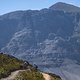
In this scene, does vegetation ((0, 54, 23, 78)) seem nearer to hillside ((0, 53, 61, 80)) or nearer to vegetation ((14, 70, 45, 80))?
hillside ((0, 53, 61, 80))

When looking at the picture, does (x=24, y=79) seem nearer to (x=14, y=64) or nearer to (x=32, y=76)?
(x=32, y=76)

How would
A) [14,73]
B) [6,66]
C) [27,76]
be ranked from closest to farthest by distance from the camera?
[27,76]
[14,73]
[6,66]

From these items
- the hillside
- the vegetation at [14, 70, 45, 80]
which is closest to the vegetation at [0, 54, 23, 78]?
the hillside

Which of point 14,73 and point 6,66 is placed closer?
point 14,73

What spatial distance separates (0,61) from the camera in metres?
50.4

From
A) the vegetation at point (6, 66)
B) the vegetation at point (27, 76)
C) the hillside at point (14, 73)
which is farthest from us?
the vegetation at point (6, 66)

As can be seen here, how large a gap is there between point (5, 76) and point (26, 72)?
3733mm

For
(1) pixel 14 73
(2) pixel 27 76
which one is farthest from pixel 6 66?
(2) pixel 27 76

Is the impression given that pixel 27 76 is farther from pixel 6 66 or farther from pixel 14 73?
pixel 6 66

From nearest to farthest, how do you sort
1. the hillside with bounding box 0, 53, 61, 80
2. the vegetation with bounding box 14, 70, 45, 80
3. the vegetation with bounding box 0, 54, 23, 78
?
the vegetation with bounding box 14, 70, 45, 80
the hillside with bounding box 0, 53, 61, 80
the vegetation with bounding box 0, 54, 23, 78

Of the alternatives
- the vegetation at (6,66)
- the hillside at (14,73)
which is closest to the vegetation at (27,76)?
the hillside at (14,73)

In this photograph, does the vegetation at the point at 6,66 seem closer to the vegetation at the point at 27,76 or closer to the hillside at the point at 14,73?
the hillside at the point at 14,73

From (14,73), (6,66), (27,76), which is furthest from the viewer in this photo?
(6,66)

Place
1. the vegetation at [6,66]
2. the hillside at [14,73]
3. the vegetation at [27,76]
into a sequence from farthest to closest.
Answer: the vegetation at [6,66]
the hillside at [14,73]
the vegetation at [27,76]
